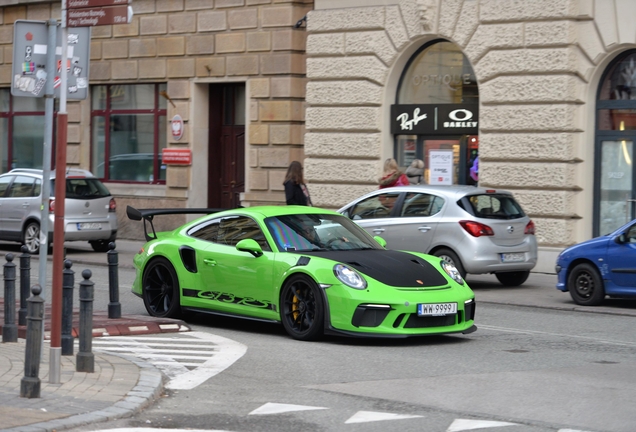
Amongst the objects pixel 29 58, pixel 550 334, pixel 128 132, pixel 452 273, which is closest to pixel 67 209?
pixel 128 132

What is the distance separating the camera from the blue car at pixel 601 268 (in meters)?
14.5

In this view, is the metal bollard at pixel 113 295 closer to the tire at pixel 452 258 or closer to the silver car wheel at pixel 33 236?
the tire at pixel 452 258

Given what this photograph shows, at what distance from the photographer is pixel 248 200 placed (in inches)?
966

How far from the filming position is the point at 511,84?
20109mm

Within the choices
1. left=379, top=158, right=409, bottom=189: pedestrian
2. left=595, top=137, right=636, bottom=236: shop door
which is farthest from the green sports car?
left=595, top=137, right=636, bottom=236: shop door

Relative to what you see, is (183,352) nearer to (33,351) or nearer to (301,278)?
(301,278)

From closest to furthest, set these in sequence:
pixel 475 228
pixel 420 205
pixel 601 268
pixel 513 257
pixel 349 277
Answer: pixel 349 277
pixel 601 268
pixel 475 228
pixel 513 257
pixel 420 205

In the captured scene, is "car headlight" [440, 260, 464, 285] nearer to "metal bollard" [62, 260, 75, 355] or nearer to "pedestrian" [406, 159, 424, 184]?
"metal bollard" [62, 260, 75, 355]

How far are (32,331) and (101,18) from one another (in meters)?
2.28

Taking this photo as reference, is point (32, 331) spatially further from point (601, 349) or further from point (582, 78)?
point (582, 78)

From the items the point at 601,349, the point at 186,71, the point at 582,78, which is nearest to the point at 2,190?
the point at 186,71

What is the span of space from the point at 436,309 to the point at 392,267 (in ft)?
2.07

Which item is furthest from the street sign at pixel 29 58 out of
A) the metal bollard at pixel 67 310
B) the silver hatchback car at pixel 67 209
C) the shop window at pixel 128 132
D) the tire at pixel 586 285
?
the shop window at pixel 128 132

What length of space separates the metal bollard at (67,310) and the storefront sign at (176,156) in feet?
52.7
